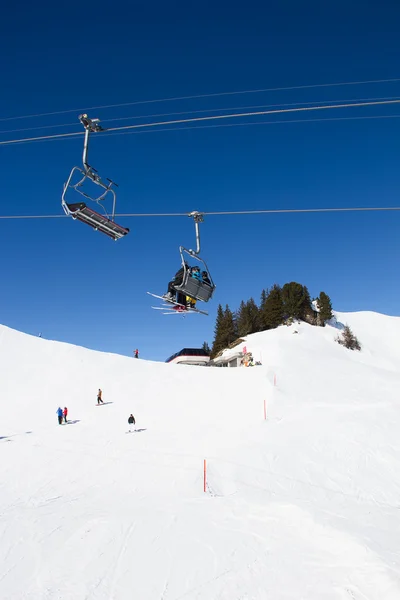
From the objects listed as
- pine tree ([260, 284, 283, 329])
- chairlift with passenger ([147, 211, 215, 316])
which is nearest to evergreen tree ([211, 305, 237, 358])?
pine tree ([260, 284, 283, 329])

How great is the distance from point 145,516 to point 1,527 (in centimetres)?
392

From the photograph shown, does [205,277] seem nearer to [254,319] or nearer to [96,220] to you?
[96,220]

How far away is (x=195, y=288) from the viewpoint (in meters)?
10.9

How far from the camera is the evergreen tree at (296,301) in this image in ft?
244

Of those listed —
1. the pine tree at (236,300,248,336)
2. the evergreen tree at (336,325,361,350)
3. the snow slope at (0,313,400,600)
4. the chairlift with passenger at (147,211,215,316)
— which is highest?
the pine tree at (236,300,248,336)

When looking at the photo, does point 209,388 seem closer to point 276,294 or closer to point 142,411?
point 142,411

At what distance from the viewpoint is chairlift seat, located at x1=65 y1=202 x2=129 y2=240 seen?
26.1 ft

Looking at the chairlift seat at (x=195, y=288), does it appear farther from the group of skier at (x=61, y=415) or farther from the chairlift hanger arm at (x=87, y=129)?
the group of skier at (x=61, y=415)

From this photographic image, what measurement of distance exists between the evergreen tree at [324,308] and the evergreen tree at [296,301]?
6.87 feet

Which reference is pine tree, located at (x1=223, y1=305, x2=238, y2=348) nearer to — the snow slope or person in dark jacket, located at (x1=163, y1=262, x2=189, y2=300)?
the snow slope

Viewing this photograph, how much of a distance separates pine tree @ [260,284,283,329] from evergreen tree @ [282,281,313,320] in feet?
3.78

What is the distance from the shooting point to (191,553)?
349 inches

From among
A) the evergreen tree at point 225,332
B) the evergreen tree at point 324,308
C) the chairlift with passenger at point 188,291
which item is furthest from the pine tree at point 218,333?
the chairlift with passenger at point 188,291

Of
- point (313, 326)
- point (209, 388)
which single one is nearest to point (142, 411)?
point (209, 388)
